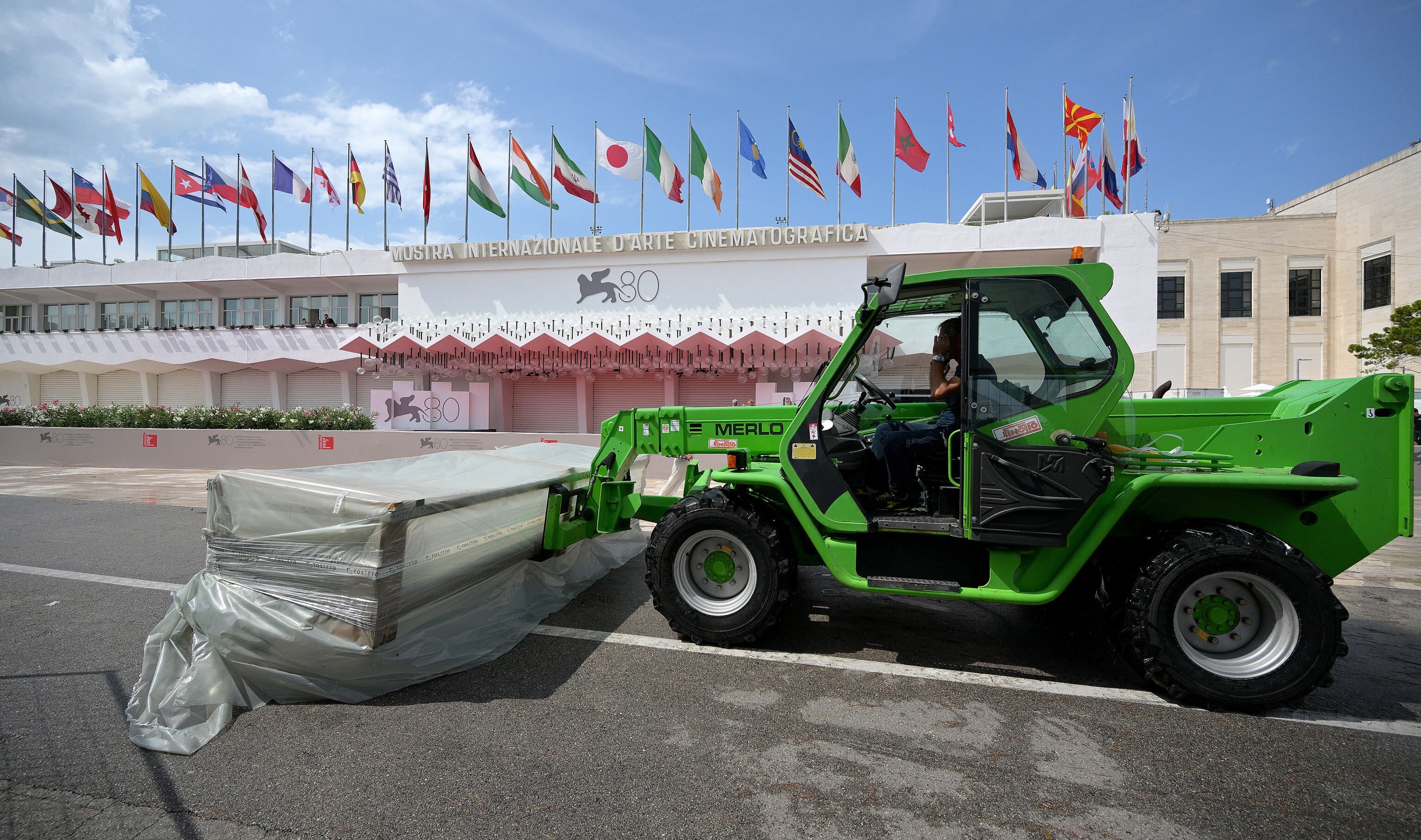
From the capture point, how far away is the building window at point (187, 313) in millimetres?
29812

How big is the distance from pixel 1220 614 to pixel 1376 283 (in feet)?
142

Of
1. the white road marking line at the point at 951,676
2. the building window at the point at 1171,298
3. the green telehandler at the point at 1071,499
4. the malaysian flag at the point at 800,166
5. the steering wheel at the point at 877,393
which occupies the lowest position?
the white road marking line at the point at 951,676

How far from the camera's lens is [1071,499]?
3590mm

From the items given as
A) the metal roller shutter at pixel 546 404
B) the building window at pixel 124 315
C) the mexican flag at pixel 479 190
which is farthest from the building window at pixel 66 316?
the metal roller shutter at pixel 546 404

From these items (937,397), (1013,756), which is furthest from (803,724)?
(937,397)

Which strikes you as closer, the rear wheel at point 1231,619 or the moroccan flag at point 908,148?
the rear wheel at point 1231,619

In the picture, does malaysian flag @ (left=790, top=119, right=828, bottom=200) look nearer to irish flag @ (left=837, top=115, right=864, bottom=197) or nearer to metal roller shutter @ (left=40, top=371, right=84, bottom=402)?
irish flag @ (left=837, top=115, right=864, bottom=197)

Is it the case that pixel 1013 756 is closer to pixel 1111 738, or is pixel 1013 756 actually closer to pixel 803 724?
pixel 1111 738

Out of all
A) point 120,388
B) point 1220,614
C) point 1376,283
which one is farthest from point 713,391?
point 1376,283

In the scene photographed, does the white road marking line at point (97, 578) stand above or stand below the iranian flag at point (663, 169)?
below

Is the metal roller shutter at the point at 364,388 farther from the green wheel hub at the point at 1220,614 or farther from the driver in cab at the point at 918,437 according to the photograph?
the green wheel hub at the point at 1220,614

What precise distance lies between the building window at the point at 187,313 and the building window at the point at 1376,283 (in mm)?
56483

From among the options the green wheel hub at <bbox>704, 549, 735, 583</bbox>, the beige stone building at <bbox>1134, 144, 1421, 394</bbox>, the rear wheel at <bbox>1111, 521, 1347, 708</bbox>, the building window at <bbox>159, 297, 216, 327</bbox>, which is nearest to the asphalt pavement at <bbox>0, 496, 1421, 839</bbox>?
the rear wheel at <bbox>1111, 521, 1347, 708</bbox>

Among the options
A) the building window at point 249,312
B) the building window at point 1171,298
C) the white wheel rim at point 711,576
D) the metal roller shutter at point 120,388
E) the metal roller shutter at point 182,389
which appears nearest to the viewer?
the white wheel rim at point 711,576
